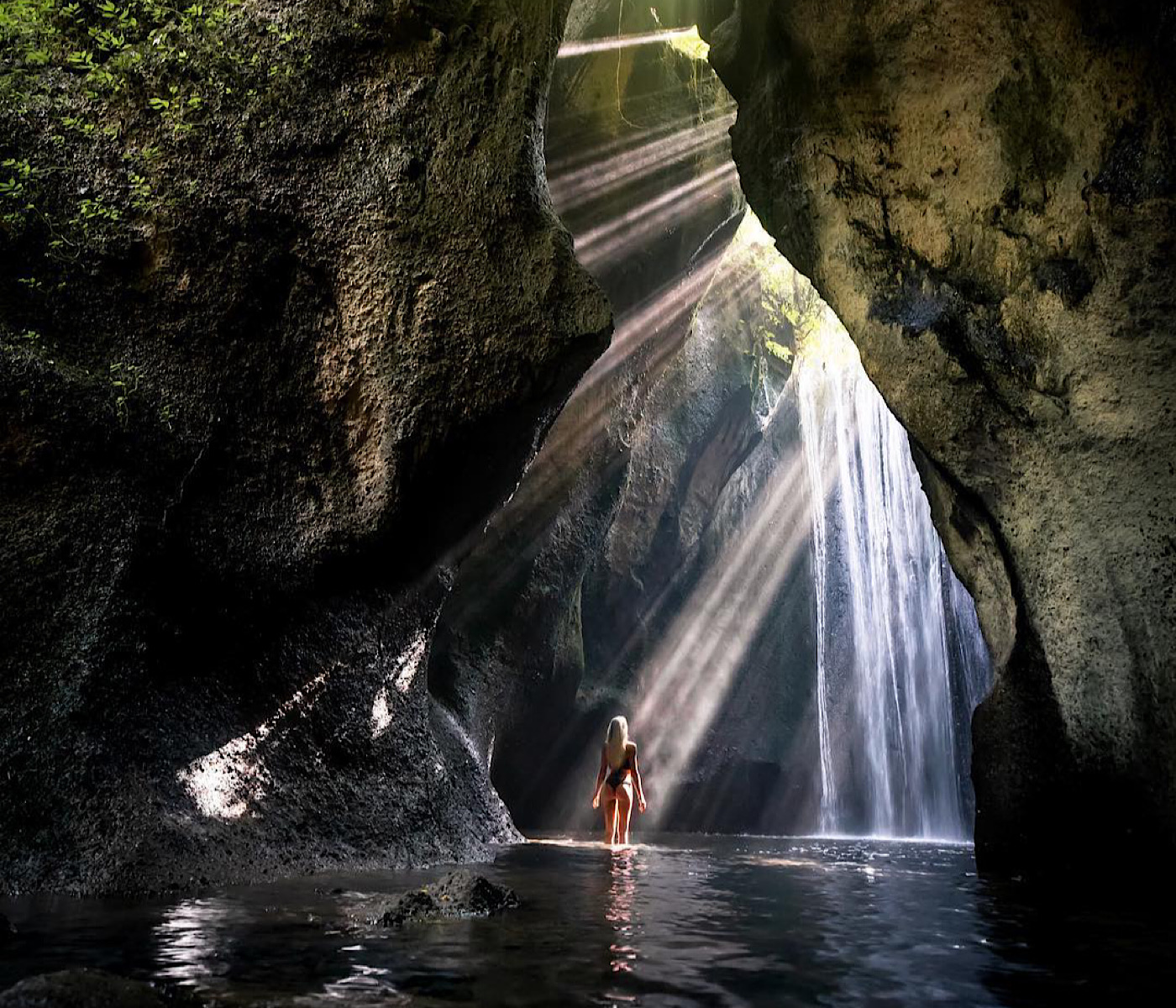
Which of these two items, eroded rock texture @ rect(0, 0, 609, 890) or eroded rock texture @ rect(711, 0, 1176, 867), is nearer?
eroded rock texture @ rect(0, 0, 609, 890)

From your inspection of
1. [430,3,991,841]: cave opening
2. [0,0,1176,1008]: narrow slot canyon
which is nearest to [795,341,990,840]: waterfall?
[430,3,991,841]: cave opening

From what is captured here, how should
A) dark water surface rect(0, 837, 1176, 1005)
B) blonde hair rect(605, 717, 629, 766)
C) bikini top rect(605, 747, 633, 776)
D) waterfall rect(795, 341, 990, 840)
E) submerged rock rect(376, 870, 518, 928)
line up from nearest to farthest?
dark water surface rect(0, 837, 1176, 1005), submerged rock rect(376, 870, 518, 928), blonde hair rect(605, 717, 629, 766), bikini top rect(605, 747, 633, 776), waterfall rect(795, 341, 990, 840)

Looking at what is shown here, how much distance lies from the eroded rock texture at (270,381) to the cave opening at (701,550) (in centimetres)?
537

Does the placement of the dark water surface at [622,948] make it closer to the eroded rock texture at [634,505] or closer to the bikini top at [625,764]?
the bikini top at [625,764]

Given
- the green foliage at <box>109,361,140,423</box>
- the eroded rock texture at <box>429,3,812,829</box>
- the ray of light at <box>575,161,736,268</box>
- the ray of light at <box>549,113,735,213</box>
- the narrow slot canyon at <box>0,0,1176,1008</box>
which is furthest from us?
the ray of light at <box>575,161,736,268</box>

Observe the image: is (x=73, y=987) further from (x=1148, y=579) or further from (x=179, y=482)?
(x=1148, y=579)

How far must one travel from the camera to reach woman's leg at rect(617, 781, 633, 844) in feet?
34.2

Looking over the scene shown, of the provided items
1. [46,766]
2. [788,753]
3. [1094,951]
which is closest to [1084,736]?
[1094,951]

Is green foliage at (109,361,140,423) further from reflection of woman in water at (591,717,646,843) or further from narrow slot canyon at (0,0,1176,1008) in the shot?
reflection of woman in water at (591,717,646,843)

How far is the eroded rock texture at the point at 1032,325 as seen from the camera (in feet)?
19.0

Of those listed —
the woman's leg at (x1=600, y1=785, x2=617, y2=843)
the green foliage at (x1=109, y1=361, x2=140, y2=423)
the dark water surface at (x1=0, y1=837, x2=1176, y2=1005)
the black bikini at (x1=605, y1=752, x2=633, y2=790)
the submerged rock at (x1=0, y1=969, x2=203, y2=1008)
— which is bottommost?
the dark water surface at (x1=0, y1=837, x2=1176, y2=1005)

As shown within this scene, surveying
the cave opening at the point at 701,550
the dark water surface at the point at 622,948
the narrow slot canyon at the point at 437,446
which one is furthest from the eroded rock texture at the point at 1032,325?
the cave opening at the point at 701,550

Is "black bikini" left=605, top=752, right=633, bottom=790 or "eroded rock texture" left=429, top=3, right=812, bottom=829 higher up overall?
"eroded rock texture" left=429, top=3, right=812, bottom=829

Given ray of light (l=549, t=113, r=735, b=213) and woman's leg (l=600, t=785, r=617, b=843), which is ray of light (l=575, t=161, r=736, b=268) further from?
woman's leg (l=600, t=785, r=617, b=843)
